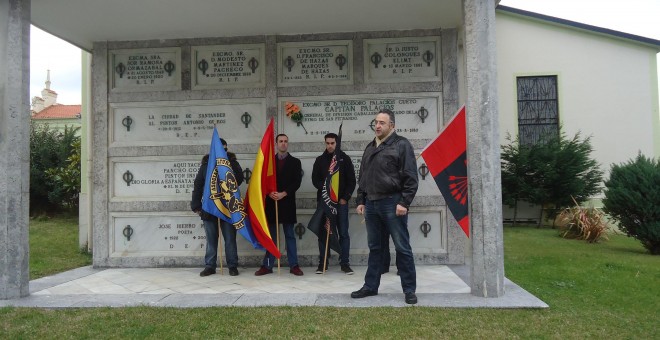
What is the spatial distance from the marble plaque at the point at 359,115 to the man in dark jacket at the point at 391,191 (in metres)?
2.06

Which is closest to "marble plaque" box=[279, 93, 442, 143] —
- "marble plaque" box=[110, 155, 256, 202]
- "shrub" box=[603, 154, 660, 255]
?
"marble plaque" box=[110, 155, 256, 202]

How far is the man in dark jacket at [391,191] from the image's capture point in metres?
4.39

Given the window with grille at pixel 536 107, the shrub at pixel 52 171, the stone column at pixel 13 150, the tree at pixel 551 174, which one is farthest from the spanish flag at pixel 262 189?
the window with grille at pixel 536 107

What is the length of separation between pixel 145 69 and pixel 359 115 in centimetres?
316

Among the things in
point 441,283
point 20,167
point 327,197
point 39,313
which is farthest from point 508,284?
Answer: point 20,167

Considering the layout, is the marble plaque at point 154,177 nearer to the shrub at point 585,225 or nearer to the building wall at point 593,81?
the shrub at point 585,225

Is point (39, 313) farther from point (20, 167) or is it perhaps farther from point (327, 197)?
point (327, 197)

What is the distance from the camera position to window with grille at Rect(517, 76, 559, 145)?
1493cm

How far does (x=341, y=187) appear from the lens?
19.3ft

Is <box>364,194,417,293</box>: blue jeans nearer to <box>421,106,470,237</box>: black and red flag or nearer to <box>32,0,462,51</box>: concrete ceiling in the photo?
<box>421,106,470,237</box>: black and red flag

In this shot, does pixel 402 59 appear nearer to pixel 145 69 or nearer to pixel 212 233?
pixel 212 233

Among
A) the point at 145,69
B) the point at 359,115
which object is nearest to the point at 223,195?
the point at 359,115

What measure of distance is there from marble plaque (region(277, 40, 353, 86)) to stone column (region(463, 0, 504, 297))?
2.38 metres

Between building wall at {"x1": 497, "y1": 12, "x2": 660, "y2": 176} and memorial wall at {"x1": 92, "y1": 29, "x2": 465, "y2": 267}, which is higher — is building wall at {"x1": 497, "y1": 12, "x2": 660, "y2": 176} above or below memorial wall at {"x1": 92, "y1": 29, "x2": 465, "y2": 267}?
above
